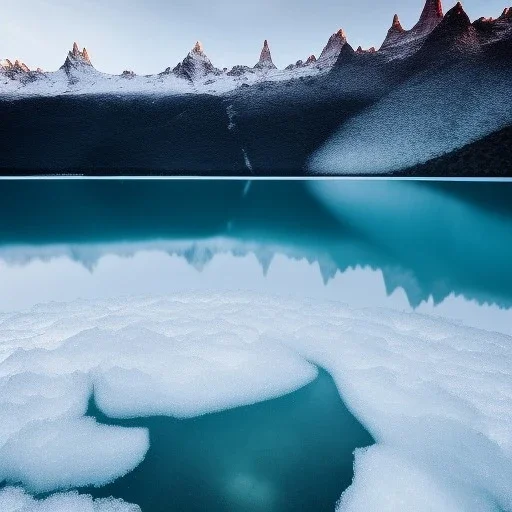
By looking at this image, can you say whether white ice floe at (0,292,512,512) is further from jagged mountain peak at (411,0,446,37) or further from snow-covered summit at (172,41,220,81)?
snow-covered summit at (172,41,220,81)

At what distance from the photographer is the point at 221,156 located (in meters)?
34.9

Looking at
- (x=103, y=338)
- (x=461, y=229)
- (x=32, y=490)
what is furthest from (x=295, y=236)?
(x=32, y=490)

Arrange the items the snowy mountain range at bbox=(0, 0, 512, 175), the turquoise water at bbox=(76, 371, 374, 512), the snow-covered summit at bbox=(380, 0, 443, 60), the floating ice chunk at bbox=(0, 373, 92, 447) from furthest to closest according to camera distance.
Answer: the snow-covered summit at bbox=(380, 0, 443, 60), the snowy mountain range at bbox=(0, 0, 512, 175), the floating ice chunk at bbox=(0, 373, 92, 447), the turquoise water at bbox=(76, 371, 374, 512)

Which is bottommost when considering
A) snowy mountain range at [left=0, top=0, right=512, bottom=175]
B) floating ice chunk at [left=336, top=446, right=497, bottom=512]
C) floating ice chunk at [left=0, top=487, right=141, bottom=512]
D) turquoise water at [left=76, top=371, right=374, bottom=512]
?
floating ice chunk at [left=0, top=487, right=141, bottom=512]

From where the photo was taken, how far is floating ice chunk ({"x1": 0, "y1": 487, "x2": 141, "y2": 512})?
7.03 ft

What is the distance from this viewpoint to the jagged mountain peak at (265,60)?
159ft

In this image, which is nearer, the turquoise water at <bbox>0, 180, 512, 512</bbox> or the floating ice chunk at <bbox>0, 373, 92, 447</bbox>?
the turquoise water at <bbox>0, 180, 512, 512</bbox>

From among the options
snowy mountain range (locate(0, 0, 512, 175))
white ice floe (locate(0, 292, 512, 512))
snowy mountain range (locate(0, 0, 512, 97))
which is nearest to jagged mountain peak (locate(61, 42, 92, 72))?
snowy mountain range (locate(0, 0, 512, 97))

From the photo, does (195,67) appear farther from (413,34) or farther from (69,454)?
(69,454)

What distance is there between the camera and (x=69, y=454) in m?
2.54

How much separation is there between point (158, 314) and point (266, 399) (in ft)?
7.56

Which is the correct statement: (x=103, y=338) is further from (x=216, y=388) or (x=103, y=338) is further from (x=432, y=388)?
(x=432, y=388)

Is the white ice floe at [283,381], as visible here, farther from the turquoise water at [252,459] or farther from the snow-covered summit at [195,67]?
the snow-covered summit at [195,67]

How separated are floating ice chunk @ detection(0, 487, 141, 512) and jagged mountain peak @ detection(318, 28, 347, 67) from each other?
163 ft
